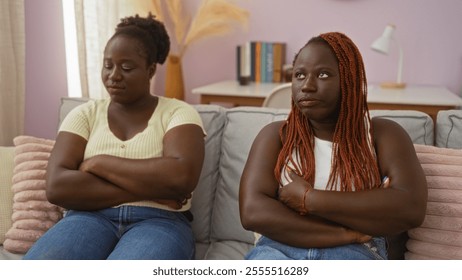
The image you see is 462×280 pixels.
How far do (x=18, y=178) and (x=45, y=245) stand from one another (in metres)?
0.39

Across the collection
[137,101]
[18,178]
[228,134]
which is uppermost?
[137,101]

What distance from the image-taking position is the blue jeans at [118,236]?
4.09 ft

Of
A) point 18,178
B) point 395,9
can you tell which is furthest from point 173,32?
point 18,178

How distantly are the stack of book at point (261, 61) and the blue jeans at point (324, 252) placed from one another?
1.97 m

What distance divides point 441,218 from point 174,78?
204 cm

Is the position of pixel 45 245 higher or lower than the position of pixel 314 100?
lower

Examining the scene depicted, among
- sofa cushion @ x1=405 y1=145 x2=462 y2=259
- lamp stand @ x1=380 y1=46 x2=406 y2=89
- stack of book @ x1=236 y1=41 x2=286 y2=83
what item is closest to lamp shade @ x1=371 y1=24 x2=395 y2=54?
lamp stand @ x1=380 y1=46 x2=406 y2=89

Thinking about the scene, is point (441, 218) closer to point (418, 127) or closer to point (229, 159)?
point (418, 127)

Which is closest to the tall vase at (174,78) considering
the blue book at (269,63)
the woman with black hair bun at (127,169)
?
the blue book at (269,63)

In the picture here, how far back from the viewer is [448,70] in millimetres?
3006

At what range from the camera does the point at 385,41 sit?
282 centimetres

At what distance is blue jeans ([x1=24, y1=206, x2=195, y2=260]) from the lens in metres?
1.25

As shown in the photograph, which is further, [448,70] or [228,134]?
[448,70]

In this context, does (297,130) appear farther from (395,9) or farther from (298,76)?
(395,9)
